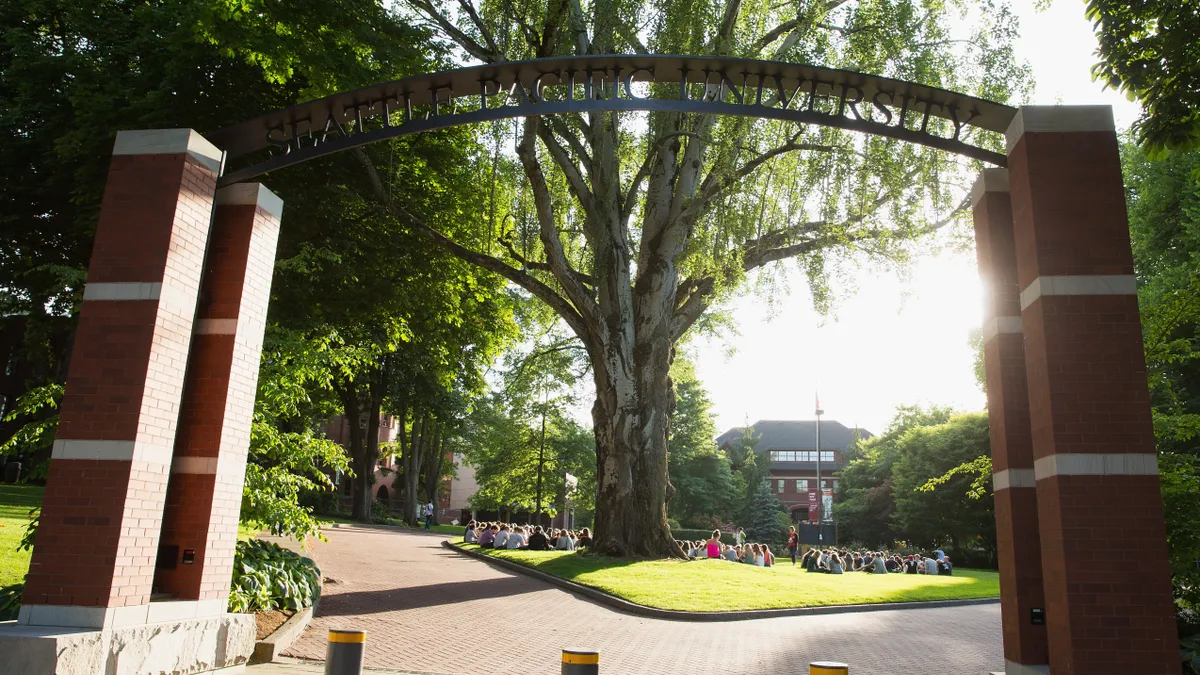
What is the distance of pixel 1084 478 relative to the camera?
20.9ft

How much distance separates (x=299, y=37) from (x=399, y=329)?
8216 millimetres

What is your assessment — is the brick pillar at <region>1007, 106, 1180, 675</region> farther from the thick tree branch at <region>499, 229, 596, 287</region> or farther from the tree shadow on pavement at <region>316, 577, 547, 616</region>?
the thick tree branch at <region>499, 229, 596, 287</region>

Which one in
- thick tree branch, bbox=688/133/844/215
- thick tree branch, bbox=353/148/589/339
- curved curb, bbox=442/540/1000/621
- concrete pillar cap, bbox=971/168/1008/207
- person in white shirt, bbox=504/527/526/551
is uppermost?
thick tree branch, bbox=688/133/844/215

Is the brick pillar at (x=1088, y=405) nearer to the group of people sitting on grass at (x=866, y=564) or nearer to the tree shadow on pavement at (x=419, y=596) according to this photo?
the tree shadow on pavement at (x=419, y=596)

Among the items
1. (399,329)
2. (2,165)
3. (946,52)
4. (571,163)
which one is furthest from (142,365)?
(946,52)

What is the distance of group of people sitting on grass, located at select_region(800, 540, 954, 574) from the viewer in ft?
86.5

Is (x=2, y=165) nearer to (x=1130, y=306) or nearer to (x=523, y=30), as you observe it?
(x=523, y=30)

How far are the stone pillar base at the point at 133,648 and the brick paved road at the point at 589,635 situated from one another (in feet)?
4.61

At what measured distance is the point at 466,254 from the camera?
63.4 ft

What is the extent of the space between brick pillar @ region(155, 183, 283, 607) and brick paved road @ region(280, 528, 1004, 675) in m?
2.00

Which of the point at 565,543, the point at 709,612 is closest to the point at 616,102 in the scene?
the point at 709,612

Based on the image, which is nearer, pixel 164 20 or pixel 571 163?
pixel 164 20

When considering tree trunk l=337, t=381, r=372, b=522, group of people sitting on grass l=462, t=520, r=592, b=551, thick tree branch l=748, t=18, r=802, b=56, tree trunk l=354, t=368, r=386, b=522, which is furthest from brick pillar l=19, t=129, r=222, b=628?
tree trunk l=337, t=381, r=372, b=522

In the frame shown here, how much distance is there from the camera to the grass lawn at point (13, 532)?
427 inches
